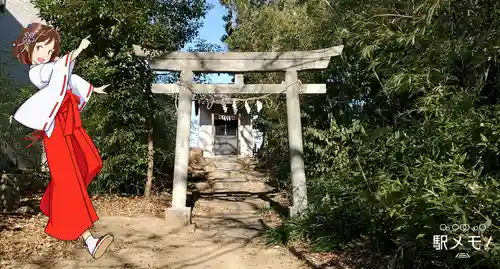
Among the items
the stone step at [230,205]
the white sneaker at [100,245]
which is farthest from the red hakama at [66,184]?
the stone step at [230,205]

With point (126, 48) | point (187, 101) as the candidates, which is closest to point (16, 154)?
point (126, 48)

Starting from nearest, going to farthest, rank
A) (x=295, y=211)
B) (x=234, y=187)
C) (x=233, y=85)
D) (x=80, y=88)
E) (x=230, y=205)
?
1. (x=80, y=88)
2. (x=295, y=211)
3. (x=233, y=85)
4. (x=230, y=205)
5. (x=234, y=187)

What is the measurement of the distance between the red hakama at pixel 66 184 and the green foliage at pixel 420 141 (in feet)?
8.93

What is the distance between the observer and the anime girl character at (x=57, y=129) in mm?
3408

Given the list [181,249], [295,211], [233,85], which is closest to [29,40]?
[181,249]

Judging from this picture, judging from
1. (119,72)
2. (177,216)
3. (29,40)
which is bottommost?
(177,216)

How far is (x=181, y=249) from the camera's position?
564cm

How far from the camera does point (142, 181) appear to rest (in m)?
8.70

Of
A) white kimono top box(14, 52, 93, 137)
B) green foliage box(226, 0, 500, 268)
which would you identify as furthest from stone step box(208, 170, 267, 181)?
white kimono top box(14, 52, 93, 137)

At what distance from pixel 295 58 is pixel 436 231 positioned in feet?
15.3

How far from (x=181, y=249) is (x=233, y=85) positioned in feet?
10.2

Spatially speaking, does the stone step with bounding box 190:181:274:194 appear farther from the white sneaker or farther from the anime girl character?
the anime girl character

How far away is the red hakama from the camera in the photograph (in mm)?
3420

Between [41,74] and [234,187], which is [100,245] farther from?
[234,187]
